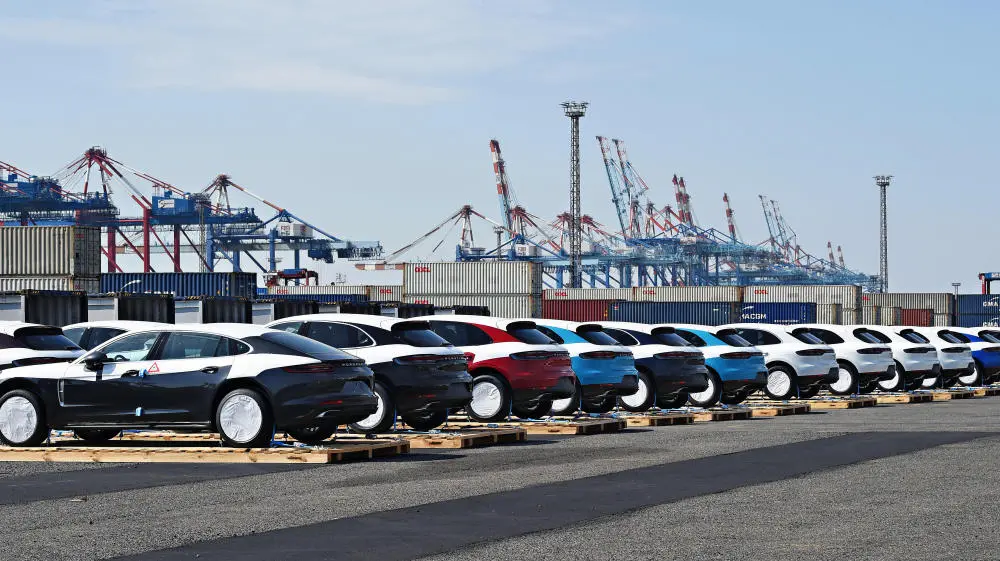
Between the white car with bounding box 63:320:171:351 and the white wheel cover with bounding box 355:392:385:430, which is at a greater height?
the white car with bounding box 63:320:171:351

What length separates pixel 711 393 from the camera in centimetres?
2400

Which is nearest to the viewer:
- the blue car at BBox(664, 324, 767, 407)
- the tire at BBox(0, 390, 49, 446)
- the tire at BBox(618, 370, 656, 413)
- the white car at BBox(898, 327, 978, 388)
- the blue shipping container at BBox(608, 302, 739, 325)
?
the tire at BBox(0, 390, 49, 446)

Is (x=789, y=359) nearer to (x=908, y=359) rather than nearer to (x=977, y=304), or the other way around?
(x=908, y=359)

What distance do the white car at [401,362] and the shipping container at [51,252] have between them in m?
25.2

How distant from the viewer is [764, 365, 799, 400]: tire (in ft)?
85.5

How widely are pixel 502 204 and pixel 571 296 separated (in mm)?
96273

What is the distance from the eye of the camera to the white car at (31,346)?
16.6 meters

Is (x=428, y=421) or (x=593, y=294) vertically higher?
(x=593, y=294)

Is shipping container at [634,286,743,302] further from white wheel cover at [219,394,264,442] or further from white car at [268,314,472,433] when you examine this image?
white wheel cover at [219,394,264,442]

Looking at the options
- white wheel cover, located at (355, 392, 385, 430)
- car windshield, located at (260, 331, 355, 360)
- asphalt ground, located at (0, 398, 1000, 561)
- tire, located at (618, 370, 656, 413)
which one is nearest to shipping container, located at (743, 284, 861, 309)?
tire, located at (618, 370, 656, 413)

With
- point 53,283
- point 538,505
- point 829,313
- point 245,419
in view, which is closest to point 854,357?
point 245,419

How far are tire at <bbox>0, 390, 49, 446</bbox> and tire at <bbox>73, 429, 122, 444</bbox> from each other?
763 millimetres

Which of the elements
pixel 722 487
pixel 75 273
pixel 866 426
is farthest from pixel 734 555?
pixel 75 273

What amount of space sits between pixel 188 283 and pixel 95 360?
32.7 metres
